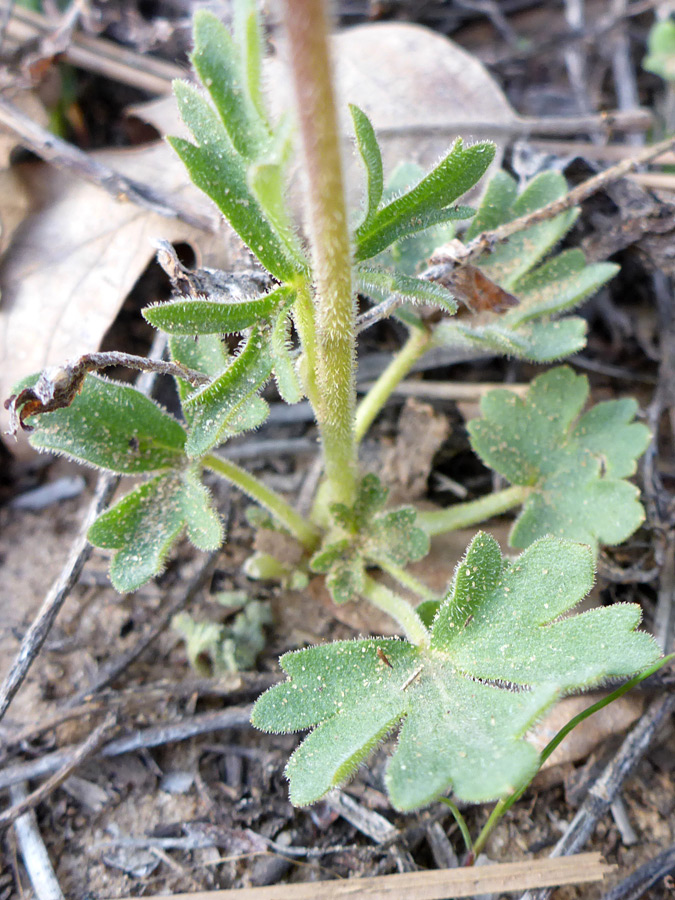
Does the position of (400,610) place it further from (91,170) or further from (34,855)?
(91,170)

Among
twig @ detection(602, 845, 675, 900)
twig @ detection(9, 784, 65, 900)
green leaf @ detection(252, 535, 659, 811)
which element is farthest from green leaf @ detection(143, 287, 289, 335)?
twig @ detection(602, 845, 675, 900)

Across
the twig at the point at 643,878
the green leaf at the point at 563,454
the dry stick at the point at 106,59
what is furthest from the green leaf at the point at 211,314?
the dry stick at the point at 106,59

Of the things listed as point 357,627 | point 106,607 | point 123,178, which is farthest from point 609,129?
point 106,607

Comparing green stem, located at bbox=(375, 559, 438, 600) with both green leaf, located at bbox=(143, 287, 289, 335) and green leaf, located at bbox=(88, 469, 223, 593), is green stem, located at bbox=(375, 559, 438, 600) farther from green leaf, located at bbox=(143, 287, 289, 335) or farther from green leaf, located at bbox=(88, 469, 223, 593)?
green leaf, located at bbox=(143, 287, 289, 335)

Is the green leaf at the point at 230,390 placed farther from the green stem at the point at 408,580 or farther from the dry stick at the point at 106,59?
the dry stick at the point at 106,59

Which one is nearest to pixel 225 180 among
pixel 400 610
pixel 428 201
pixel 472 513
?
pixel 428 201
